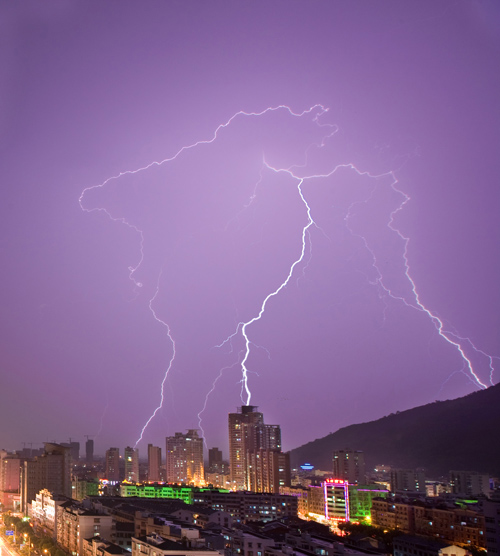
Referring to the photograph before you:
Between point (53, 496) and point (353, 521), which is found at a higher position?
point (53, 496)

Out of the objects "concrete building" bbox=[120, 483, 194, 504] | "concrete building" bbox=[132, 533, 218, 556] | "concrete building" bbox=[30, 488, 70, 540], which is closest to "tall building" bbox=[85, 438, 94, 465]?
"concrete building" bbox=[120, 483, 194, 504]

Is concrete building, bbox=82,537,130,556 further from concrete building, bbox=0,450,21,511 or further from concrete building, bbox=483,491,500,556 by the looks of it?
concrete building, bbox=0,450,21,511

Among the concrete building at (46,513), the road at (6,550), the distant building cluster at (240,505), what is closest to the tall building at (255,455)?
the distant building cluster at (240,505)

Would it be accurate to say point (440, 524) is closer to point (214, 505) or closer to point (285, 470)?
point (214, 505)

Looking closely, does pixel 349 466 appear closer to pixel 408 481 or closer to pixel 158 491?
pixel 408 481

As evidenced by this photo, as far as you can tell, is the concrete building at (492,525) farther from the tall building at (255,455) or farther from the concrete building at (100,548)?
the tall building at (255,455)

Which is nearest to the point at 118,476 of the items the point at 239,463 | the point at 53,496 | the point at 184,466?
the point at 184,466
